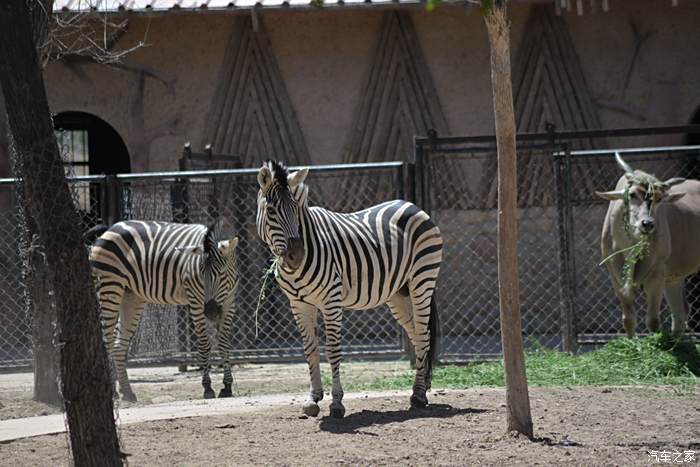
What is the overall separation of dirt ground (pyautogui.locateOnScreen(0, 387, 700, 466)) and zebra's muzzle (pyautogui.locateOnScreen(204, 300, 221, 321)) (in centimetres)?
175

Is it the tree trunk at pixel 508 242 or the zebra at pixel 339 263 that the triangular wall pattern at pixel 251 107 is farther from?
the tree trunk at pixel 508 242

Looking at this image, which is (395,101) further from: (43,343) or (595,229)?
(43,343)

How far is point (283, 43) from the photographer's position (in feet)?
49.3

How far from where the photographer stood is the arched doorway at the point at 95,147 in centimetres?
1797

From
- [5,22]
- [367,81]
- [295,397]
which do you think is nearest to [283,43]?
[367,81]

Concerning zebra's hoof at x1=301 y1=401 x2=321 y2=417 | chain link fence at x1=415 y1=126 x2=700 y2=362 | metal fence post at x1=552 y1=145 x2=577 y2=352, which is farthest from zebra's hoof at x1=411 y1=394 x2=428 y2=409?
chain link fence at x1=415 y1=126 x2=700 y2=362

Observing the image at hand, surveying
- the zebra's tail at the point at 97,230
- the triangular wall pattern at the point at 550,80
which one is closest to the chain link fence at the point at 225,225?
the zebra's tail at the point at 97,230

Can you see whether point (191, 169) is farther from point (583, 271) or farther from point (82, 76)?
point (583, 271)

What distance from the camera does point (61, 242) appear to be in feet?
17.4

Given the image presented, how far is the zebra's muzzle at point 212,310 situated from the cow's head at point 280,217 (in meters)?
2.32

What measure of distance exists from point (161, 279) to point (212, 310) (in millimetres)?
692

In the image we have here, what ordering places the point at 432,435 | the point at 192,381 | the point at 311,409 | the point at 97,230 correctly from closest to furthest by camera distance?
1. the point at 432,435
2. the point at 311,409
3. the point at 97,230
4. the point at 192,381

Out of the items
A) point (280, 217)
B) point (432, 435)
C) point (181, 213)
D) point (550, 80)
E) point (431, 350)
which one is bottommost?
point (432, 435)

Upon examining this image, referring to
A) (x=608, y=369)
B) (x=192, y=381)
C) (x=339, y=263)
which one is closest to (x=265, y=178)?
(x=339, y=263)
